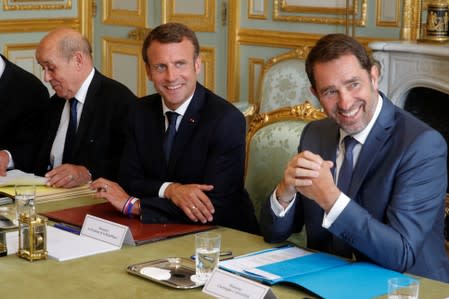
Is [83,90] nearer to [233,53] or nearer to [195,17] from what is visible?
[233,53]

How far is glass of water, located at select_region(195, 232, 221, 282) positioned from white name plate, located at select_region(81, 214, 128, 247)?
36 cm

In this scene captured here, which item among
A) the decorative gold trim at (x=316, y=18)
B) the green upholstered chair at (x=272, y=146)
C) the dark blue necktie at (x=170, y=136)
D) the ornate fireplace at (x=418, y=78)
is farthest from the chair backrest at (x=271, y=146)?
the decorative gold trim at (x=316, y=18)

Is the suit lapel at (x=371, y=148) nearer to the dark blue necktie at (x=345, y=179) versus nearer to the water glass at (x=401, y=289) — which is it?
the dark blue necktie at (x=345, y=179)

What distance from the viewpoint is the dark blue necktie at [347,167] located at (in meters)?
2.37

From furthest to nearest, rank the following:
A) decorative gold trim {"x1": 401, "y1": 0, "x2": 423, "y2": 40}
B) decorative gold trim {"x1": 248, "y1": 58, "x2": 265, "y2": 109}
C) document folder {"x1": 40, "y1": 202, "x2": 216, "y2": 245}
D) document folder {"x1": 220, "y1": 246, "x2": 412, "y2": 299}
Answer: decorative gold trim {"x1": 248, "y1": 58, "x2": 265, "y2": 109}, decorative gold trim {"x1": 401, "y1": 0, "x2": 423, "y2": 40}, document folder {"x1": 40, "y1": 202, "x2": 216, "y2": 245}, document folder {"x1": 220, "y1": 246, "x2": 412, "y2": 299}

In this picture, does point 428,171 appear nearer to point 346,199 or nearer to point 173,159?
point 346,199

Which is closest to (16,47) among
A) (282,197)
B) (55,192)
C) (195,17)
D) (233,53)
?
(195,17)

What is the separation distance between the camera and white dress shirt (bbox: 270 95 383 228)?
218 cm

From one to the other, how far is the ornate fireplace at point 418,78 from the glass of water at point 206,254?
2664mm

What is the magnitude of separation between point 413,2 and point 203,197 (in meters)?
2.56

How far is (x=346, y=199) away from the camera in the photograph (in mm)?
2186

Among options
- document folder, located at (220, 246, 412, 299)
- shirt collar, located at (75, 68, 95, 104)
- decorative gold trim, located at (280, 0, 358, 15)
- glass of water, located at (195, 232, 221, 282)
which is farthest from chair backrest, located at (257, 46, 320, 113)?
glass of water, located at (195, 232, 221, 282)

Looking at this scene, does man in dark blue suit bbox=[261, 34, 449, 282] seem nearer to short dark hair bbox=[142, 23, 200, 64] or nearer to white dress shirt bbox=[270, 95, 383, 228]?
white dress shirt bbox=[270, 95, 383, 228]

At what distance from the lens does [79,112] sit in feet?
11.5
